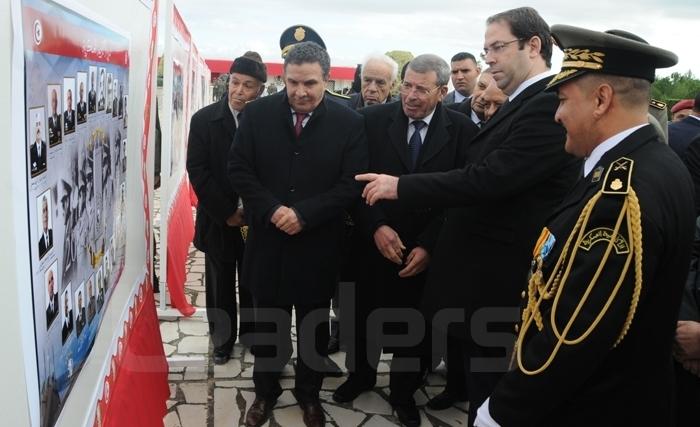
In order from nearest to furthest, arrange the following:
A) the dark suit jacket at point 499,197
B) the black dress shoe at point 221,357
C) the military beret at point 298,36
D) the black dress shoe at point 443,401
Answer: the dark suit jacket at point 499,197
the black dress shoe at point 443,401
the black dress shoe at point 221,357
the military beret at point 298,36

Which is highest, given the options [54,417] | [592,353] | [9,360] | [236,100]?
[236,100]

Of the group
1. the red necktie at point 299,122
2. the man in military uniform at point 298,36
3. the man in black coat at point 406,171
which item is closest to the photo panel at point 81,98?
the red necktie at point 299,122

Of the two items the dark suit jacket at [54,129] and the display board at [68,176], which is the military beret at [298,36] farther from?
the dark suit jacket at [54,129]

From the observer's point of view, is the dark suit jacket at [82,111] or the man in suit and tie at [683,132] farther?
the man in suit and tie at [683,132]

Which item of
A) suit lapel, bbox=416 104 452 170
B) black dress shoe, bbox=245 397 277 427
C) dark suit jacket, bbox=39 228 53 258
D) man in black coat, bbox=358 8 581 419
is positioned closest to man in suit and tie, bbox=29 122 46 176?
dark suit jacket, bbox=39 228 53 258

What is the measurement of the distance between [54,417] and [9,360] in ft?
1.18

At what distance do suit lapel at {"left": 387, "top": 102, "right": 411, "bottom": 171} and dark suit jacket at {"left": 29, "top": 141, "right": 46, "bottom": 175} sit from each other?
2150 mm

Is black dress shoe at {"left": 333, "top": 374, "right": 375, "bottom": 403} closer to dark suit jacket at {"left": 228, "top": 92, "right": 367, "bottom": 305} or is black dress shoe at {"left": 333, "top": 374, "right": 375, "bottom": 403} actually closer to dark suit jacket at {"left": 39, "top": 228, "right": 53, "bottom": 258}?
dark suit jacket at {"left": 228, "top": 92, "right": 367, "bottom": 305}

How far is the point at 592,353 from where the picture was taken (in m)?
1.51

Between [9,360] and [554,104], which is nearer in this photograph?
[9,360]

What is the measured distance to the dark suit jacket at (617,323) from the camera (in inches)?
58.1

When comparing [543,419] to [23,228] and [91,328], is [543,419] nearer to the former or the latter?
[91,328]

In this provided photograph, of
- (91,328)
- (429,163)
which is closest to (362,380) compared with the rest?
(429,163)

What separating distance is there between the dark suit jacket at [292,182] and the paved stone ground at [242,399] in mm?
709
